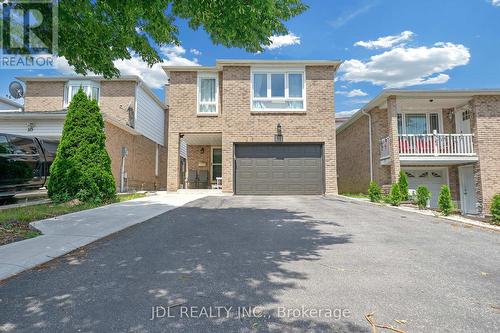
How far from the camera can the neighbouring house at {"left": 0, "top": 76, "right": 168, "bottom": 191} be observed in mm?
15461

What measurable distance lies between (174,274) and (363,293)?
1995 mm

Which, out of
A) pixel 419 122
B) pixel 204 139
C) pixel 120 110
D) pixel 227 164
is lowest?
pixel 227 164

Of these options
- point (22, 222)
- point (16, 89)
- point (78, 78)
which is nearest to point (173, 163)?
point (78, 78)

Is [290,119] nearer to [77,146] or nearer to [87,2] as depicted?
[77,146]

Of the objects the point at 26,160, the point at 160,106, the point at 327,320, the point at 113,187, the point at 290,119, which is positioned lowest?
the point at 327,320

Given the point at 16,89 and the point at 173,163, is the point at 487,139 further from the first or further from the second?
the point at 16,89

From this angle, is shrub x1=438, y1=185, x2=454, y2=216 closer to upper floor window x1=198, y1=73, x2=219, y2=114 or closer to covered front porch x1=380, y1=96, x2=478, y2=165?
covered front porch x1=380, y1=96, x2=478, y2=165

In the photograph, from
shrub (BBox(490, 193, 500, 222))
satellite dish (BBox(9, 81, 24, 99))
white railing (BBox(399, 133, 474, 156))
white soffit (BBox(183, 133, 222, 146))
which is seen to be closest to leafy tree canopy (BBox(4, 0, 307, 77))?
shrub (BBox(490, 193, 500, 222))

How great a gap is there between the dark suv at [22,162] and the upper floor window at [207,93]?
24.9ft

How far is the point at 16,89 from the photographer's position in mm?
18594

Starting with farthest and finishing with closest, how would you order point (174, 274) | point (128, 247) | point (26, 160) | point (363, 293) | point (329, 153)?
point (329, 153) → point (26, 160) → point (128, 247) → point (174, 274) → point (363, 293)

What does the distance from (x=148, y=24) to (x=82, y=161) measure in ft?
17.7

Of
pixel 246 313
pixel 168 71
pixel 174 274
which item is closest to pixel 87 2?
pixel 174 274

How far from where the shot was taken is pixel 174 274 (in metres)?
3.29
